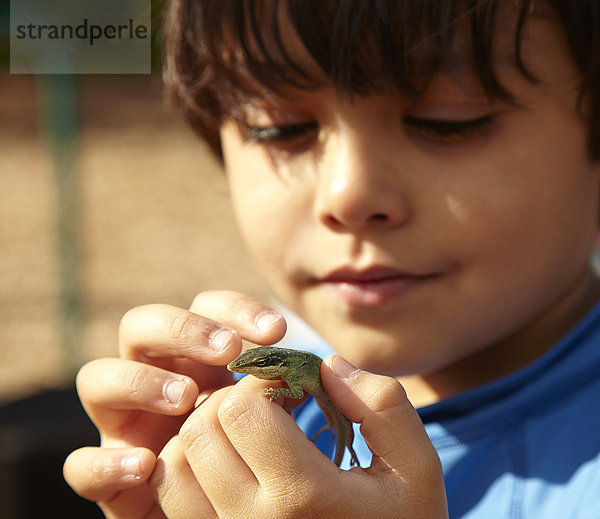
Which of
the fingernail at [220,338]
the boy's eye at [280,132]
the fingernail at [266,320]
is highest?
the boy's eye at [280,132]

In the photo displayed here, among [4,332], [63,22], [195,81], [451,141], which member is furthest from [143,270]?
[451,141]

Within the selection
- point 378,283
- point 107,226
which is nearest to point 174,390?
point 378,283

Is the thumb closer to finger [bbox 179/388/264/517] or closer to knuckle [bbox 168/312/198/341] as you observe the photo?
finger [bbox 179/388/264/517]

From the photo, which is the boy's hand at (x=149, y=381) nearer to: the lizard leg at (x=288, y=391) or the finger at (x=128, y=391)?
the finger at (x=128, y=391)

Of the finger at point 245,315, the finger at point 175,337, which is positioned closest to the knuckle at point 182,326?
the finger at point 175,337

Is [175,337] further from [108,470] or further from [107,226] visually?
[107,226]

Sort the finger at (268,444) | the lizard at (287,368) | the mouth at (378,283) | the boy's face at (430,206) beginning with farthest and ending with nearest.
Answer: the mouth at (378,283)
the boy's face at (430,206)
the lizard at (287,368)
the finger at (268,444)

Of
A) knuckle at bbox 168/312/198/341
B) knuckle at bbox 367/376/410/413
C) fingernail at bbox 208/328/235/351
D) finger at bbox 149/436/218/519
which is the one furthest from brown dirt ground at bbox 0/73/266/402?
knuckle at bbox 367/376/410/413
